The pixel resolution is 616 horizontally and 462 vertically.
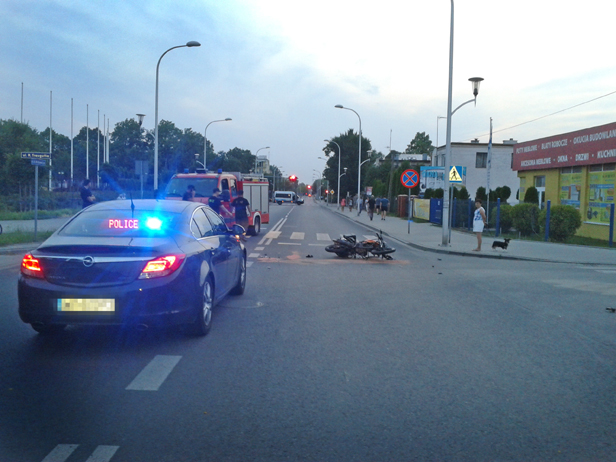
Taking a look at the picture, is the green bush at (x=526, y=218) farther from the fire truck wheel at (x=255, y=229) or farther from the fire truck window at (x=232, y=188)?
the fire truck window at (x=232, y=188)

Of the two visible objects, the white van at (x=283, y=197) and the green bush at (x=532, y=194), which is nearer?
the green bush at (x=532, y=194)

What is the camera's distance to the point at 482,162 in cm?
5866

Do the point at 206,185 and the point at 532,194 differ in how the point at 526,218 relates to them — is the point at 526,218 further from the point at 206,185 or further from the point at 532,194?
the point at 206,185

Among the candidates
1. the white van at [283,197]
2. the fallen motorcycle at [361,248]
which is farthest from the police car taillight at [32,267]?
the white van at [283,197]

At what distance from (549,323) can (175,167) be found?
12202cm

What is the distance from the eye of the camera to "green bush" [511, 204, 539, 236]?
82.5ft

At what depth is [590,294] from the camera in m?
10.4

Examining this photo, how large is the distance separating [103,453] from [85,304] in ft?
7.35

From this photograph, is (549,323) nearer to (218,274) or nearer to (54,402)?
(218,274)

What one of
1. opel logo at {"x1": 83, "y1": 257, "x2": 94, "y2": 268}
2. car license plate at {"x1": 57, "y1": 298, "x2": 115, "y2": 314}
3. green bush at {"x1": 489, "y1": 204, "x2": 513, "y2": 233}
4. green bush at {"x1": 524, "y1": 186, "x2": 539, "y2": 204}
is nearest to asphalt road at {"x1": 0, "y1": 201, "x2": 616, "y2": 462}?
car license plate at {"x1": 57, "y1": 298, "x2": 115, "y2": 314}

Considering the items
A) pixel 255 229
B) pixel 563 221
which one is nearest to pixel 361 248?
pixel 255 229

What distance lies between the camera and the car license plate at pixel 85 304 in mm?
5473

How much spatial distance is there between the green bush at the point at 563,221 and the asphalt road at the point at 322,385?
15.1 meters

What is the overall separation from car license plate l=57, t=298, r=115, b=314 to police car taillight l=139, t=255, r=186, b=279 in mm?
402
